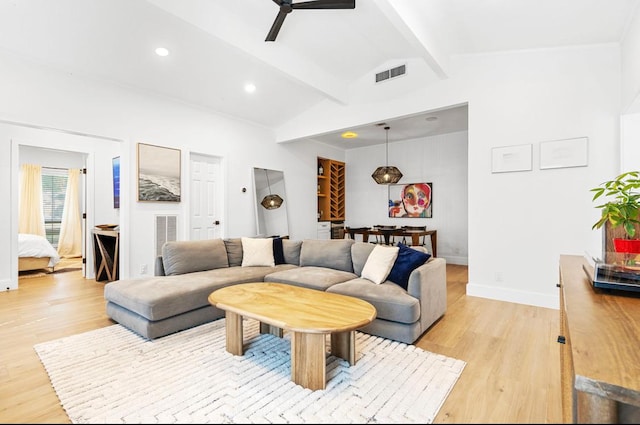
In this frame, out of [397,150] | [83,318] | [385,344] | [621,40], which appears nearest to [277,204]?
[397,150]

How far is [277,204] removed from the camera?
6191 mm

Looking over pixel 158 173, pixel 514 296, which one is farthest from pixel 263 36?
→ pixel 514 296

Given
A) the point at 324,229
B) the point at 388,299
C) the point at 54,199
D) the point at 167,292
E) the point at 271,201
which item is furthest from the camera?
the point at 54,199

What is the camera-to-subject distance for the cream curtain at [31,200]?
682 cm

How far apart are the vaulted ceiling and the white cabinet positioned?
3.24 meters

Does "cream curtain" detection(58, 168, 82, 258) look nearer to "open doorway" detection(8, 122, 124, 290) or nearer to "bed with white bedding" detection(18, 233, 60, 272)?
"bed with white bedding" detection(18, 233, 60, 272)

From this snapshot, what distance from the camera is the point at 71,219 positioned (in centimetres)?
748

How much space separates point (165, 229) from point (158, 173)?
0.81 m

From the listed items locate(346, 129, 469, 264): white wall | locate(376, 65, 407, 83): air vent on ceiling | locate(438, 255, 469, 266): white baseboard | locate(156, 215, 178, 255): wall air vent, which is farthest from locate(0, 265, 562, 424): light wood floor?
locate(376, 65, 407, 83): air vent on ceiling

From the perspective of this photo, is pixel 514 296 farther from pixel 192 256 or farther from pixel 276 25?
pixel 276 25

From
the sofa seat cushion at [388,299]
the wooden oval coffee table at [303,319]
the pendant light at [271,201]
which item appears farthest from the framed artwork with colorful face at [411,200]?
the wooden oval coffee table at [303,319]

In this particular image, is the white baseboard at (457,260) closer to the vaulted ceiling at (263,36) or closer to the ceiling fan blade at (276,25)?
the vaulted ceiling at (263,36)

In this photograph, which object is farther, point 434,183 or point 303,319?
point 434,183

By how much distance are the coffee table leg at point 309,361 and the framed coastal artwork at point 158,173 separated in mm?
3527
